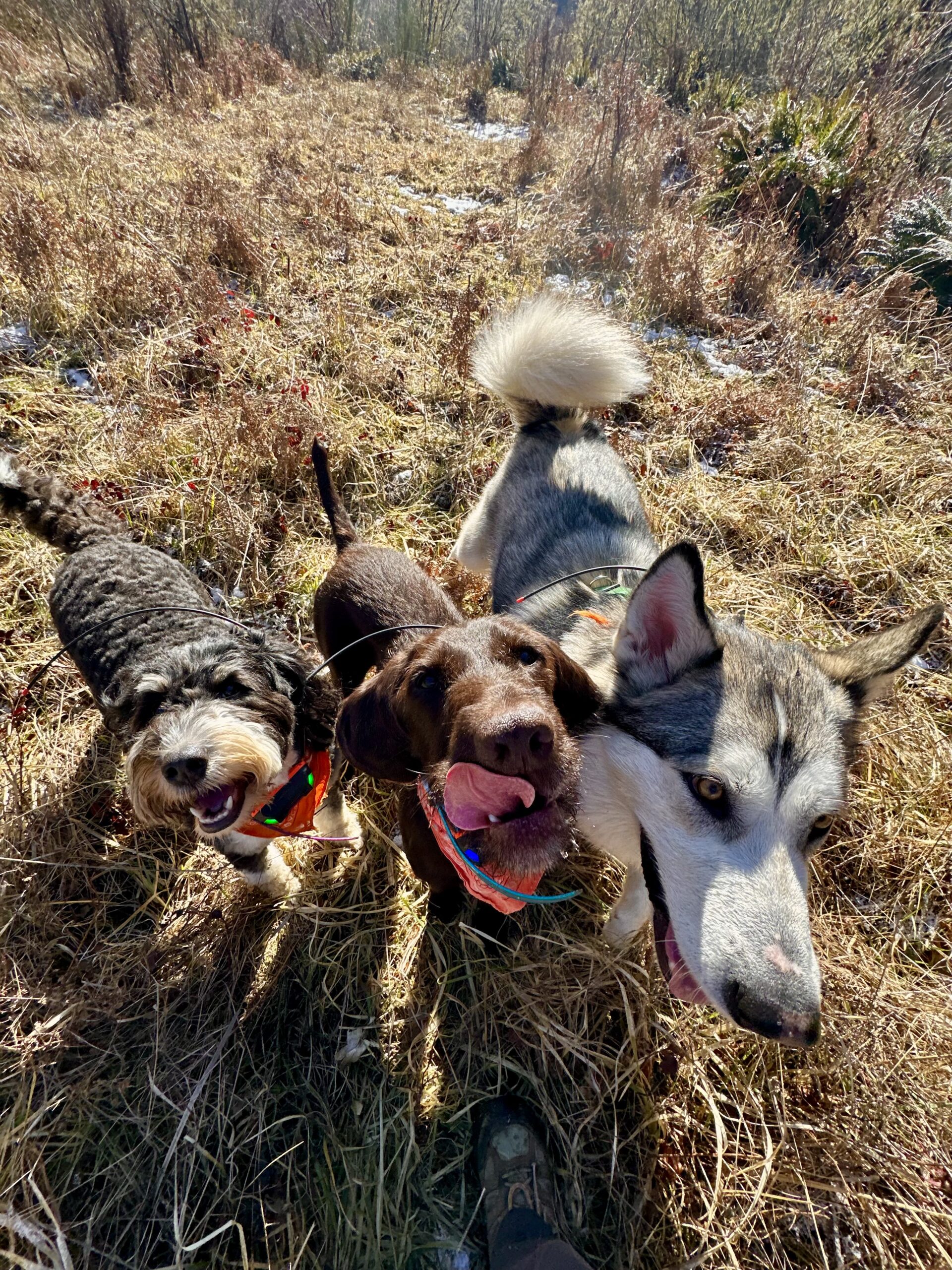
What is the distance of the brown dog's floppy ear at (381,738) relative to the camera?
2.15 meters

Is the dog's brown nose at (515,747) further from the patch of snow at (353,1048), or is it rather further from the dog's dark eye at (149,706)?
the patch of snow at (353,1048)

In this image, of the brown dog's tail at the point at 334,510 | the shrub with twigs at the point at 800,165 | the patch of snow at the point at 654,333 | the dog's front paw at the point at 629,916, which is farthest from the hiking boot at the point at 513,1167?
the shrub with twigs at the point at 800,165

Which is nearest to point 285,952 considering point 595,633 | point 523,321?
point 595,633

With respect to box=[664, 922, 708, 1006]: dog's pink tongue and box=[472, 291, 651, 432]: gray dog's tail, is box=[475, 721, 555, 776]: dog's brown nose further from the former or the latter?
box=[472, 291, 651, 432]: gray dog's tail

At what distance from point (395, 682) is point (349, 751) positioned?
1.13 ft

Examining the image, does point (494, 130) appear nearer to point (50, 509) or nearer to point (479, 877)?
point (50, 509)

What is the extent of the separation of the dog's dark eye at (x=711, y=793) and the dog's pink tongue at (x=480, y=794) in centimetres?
59

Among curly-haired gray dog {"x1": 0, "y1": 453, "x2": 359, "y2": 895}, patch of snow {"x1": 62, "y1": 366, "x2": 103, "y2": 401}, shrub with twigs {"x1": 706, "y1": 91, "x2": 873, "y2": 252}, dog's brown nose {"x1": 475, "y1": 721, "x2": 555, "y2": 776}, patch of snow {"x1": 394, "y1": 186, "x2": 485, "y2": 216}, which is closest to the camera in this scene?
dog's brown nose {"x1": 475, "y1": 721, "x2": 555, "y2": 776}

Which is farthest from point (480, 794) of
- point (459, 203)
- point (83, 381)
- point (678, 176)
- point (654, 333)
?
point (678, 176)

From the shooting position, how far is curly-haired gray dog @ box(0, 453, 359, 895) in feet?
7.32

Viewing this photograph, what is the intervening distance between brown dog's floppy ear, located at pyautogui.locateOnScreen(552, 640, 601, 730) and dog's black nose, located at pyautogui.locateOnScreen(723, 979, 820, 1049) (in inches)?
38.2

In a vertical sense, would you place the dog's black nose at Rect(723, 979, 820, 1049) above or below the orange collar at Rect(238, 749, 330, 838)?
above

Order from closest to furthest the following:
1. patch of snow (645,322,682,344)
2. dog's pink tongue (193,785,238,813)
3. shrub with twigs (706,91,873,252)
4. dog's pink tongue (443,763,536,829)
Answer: dog's pink tongue (443,763,536,829) < dog's pink tongue (193,785,238,813) < patch of snow (645,322,682,344) < shrub with twigs (706,91,873,252)

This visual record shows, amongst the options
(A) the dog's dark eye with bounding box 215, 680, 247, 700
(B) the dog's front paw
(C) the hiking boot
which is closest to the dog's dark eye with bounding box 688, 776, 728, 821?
(B) the dog's front paw
